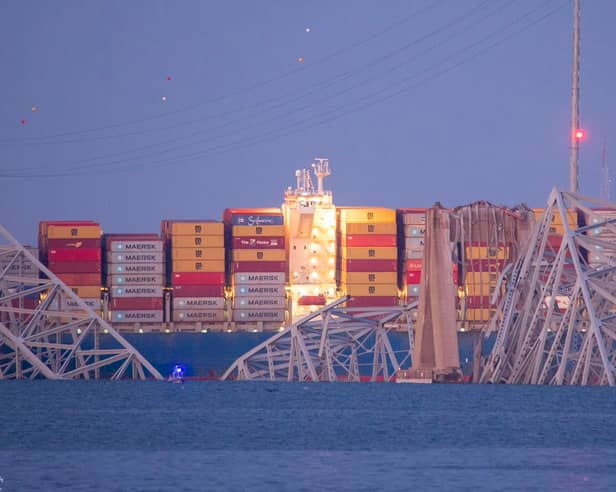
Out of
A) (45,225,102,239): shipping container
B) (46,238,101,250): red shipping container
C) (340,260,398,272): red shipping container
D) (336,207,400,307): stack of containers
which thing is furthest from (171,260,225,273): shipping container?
(336,207,400,307): stack of containers

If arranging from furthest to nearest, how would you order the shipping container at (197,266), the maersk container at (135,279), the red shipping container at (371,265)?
the red shipping container at (371,265) → the shipping container at (197,266) → the maersk container at (135,279)

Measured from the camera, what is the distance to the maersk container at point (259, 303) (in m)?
101

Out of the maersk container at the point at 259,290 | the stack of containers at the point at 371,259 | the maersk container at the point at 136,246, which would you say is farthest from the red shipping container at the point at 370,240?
the maersk container at the point at 136,246

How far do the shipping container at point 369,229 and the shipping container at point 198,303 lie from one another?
9.83m

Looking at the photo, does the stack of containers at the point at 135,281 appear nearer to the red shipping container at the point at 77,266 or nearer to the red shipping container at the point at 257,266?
the red shipping container at the point at 77,266

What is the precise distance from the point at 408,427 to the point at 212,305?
1753 inches

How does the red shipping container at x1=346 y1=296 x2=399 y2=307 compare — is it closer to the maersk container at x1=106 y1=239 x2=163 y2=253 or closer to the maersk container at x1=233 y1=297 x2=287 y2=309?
the maersk container at x1=233 y1=297 x2=287 y2=309

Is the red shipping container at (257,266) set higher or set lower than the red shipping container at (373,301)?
higher

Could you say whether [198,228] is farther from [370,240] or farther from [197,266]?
[370,240]

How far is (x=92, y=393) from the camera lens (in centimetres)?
7781

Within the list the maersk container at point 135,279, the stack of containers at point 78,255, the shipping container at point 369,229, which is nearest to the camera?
the stack of containers at point 78,255

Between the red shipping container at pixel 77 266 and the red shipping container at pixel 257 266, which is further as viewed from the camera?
the red shipping container at pixel 257 266

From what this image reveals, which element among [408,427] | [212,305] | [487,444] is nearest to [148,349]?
[212,305]

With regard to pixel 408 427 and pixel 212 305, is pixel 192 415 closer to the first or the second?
pixel 408 427
